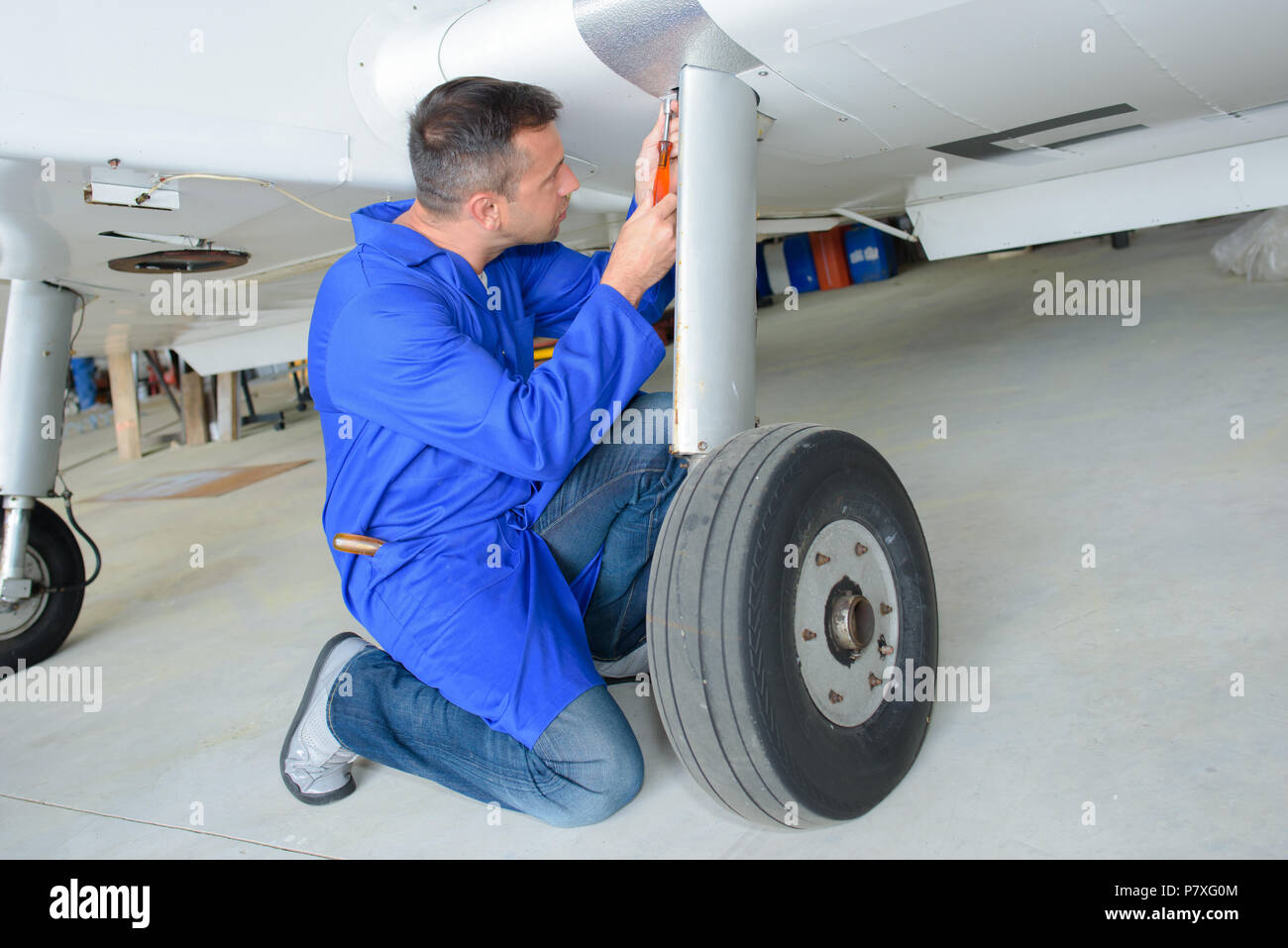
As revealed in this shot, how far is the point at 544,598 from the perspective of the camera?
1.30 metres

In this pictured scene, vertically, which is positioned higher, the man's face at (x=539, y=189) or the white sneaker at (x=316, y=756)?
the man's face at (x=539, y=189)

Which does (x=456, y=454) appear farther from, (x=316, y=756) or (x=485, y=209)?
(x=316, y=756)

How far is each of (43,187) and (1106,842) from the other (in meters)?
1.72

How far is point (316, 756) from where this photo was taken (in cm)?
133

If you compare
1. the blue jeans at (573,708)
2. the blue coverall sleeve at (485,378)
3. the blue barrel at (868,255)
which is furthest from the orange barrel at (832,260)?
the blue coverall sleeve at (485,378)

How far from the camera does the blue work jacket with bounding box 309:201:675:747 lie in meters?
1.16

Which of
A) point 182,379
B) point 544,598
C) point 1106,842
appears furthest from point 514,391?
point 182,379

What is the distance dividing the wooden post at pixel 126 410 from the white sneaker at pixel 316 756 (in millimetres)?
4866

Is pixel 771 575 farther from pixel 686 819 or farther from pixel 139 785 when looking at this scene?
pixel 139 785

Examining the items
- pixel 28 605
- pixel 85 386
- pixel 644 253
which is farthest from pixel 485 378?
pixel 85 386

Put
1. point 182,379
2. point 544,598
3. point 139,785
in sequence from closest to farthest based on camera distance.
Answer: point 544,598
point 139,785
point 182,379

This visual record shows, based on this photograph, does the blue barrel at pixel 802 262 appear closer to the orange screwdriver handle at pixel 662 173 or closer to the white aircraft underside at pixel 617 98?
the white aircraft underside at pixel 617 98

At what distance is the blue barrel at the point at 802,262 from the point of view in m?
7.11

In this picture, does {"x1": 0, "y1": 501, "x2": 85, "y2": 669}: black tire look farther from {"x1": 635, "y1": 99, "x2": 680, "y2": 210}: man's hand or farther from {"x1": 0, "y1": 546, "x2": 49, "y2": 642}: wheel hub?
{"x1": 635, "y1": 99, "x2": 680, "y2": 210}: man's hand
